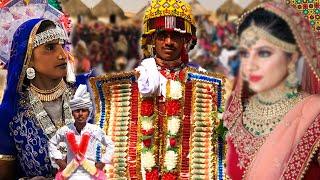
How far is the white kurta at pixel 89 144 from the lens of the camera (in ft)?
16.0

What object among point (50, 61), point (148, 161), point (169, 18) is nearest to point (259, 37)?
point (169, 18)

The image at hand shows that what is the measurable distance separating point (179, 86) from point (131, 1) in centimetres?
259

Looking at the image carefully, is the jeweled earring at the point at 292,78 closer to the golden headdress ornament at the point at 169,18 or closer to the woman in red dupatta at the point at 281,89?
the woman in red dupatta at the point at 281,89

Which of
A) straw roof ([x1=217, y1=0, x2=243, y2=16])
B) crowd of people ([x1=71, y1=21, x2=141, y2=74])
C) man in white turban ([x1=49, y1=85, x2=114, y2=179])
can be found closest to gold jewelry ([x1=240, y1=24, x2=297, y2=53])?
man in white turban ([x1=49, y1=85, x2=114, y2=179])

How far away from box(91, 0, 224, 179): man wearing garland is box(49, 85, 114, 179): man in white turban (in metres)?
0.10

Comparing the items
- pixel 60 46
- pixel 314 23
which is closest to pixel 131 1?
pixel 60 46

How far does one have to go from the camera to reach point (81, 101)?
495 centimetres

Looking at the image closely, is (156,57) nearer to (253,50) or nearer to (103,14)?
(253,50)

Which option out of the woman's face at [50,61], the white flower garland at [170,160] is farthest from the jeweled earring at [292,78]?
the woman's face at [50,61]

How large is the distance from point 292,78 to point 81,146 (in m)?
1.90

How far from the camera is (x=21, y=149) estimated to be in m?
5.06

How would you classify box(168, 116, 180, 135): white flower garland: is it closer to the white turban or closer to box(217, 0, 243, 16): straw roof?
the white turban

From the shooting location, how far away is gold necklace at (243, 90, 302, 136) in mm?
3396

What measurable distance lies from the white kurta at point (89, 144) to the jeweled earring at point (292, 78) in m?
1.74
